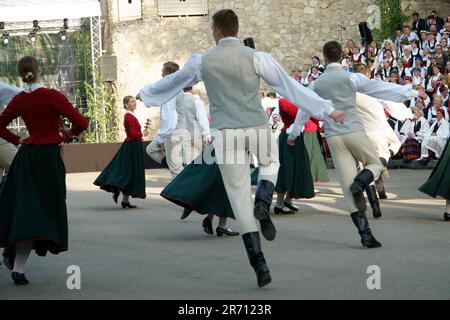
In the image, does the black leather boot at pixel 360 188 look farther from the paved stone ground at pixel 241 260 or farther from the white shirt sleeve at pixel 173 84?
the white shirt sleeve at pixel 173 84

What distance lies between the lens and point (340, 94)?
8.65 meters

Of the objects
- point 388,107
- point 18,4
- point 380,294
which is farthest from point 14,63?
point 380,294

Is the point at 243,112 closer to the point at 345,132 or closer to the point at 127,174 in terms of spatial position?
the point at 345,132

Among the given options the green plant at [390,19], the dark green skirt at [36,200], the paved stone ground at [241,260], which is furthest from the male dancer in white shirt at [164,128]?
the green plant at [390,19]

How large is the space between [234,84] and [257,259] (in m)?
1.16

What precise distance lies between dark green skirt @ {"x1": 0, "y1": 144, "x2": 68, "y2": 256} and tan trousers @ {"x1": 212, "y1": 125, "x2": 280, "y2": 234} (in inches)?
49.5

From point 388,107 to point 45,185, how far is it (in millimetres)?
7002

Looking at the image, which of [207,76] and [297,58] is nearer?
[207,76]

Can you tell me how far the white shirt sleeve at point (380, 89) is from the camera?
29.0 feet

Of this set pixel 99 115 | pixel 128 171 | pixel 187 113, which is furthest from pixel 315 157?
pixel 99 115

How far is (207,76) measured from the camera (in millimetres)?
6570

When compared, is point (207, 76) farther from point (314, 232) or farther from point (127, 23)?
point (127, 23)

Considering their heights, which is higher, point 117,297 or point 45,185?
point 45,185

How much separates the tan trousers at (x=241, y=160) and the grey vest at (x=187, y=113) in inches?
228
